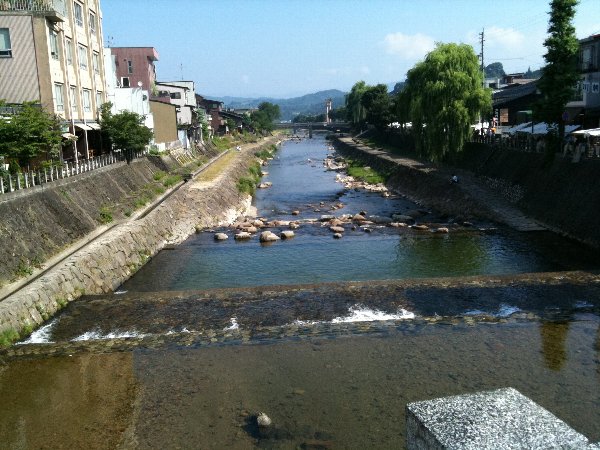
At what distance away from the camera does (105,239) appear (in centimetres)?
2606

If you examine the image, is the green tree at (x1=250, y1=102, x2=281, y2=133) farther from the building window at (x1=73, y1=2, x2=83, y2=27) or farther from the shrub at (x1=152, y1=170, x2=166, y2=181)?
the building window at (x1=73, y1=2, x2=83, y2=27)

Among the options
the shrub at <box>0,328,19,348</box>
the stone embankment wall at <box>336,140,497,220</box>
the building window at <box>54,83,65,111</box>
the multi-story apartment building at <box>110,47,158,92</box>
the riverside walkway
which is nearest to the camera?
the shrub at <box>0,328,19,348</box>

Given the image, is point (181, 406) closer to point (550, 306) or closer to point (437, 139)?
point (550, 306)

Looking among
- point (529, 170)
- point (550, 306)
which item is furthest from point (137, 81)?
point (550, 306)

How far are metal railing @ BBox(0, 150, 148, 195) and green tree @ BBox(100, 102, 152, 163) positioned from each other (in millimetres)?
1717

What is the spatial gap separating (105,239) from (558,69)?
30328mm

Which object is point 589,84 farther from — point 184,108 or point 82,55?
point 184,108

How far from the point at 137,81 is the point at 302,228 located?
5002 centimetres

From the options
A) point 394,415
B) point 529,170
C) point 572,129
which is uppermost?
point 572,129

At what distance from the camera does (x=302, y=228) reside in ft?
119

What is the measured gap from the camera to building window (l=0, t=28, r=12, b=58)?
32.8 metres

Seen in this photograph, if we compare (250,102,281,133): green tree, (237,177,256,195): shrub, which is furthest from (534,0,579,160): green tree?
(250,102,281,133): green tree

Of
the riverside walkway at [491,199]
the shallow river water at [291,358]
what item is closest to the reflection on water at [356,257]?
the shallow river water at [291,358]

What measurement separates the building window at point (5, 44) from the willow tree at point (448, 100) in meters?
33.0
